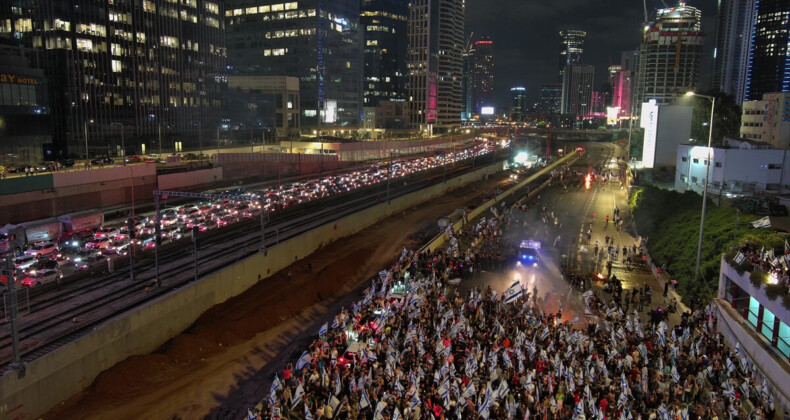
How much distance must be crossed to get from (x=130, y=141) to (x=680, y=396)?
90.4 metres

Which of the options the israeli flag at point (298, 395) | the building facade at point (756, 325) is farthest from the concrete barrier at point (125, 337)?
the building facade at point (756, 325)

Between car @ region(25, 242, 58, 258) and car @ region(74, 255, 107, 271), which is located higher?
car @ region(25, 242, 58, 258)

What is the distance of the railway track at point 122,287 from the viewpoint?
2348cm

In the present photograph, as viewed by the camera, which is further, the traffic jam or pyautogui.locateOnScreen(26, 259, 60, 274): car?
the traffic jam

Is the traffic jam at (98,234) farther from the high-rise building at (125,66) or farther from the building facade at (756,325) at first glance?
the high-rise building at (125,66)

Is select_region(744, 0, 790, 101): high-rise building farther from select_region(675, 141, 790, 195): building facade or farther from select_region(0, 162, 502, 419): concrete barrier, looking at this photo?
select_region(0, 162, 502, 419): concrete barrier

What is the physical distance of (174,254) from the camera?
3719cm

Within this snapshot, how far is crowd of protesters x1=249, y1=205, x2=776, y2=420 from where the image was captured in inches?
671

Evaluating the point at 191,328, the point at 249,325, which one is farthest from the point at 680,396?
the point at 191,328

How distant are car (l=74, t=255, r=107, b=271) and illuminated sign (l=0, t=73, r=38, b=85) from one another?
44.0 metres

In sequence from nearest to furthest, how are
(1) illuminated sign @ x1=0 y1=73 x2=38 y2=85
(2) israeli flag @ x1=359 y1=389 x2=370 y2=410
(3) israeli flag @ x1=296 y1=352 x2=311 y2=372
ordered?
(2) israeli flag @ x1=359 y1=389 x2=370 y2=410
(3) israeli flag @ x1=296 y1=352 x2=311 y2=372
(1) illuminated sign @ x1=0 y1=73 x2=38 y2=85

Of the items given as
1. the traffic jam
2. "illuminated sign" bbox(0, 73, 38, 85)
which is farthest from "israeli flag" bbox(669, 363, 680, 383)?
"illuminated sign" bbox(0, 73, 38, 85)

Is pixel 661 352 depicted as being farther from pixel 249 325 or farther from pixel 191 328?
pixel 191 328

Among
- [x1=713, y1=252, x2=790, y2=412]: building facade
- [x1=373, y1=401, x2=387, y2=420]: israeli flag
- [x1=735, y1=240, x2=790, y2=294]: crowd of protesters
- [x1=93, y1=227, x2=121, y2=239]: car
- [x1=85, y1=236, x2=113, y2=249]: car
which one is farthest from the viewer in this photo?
[x1=93, y1=227, x2=121, y2=239]: car
